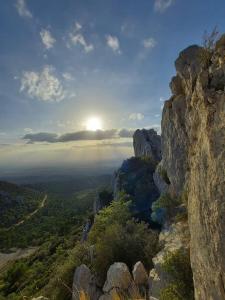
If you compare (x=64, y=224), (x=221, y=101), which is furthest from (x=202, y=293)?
(x=64, y=224)

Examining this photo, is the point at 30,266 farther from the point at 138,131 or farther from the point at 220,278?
the point at 220,278

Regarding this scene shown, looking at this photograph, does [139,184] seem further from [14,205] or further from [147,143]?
[14,205]

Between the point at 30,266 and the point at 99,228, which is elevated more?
the point at 99,228

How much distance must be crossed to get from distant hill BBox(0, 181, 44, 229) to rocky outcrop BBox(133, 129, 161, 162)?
180 feet

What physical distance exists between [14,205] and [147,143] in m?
77.8

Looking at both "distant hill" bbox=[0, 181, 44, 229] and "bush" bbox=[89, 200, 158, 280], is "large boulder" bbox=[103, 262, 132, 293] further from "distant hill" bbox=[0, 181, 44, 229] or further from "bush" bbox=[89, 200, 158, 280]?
"distant hill" bbox=[0, 181, 44, 229]

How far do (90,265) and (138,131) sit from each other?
2308 inches

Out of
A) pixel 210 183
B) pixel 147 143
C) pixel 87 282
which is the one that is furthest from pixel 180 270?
pixel 147 143

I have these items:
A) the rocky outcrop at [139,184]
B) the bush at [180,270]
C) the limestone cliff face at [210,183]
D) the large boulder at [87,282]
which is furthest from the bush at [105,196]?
the limestone cliff face at [210,183]

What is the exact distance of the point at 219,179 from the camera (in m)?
5.94

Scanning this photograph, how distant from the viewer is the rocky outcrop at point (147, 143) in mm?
65300

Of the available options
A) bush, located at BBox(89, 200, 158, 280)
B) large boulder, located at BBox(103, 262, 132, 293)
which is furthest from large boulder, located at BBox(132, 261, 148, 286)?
bush, located at BBox(89, 200, 158, 280)

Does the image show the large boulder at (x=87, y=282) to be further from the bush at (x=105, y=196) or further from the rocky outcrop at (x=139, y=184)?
the bush at (x=105, y=196)

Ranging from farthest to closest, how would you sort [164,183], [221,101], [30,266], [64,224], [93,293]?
[64,224], [30,266], [164,183], [93,293], [221,101]
